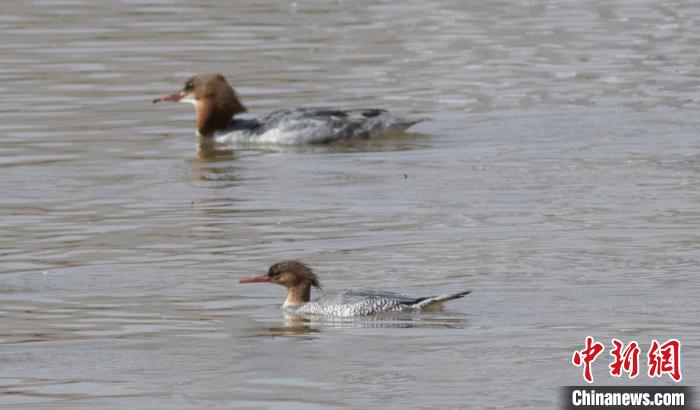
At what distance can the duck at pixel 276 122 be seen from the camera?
22047mm

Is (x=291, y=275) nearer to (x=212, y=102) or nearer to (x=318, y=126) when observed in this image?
(x=318, y=126)

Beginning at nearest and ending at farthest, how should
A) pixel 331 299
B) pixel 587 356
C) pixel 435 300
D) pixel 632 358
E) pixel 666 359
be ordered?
pixel 666 359
pixel 632 358
pixel 587 356
pixel 435 300
pixel 331 299

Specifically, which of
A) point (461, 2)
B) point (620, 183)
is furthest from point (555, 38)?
point (620, 183)

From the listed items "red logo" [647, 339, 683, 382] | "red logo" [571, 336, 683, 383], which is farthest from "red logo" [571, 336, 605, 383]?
"red logo" [647, 339, 683, 382]

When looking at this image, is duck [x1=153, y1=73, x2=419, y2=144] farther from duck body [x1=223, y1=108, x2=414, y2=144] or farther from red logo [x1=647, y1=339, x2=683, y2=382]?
red logo [x1=647, y1=339, x2=683, y2=382]

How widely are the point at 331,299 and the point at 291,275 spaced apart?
474 mm

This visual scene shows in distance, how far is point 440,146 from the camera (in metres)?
21.2

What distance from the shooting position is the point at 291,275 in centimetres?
1361

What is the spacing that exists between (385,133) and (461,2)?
1129cm

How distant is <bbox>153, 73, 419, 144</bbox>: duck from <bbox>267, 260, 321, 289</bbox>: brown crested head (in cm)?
827

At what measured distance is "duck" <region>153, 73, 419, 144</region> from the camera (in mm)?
22047

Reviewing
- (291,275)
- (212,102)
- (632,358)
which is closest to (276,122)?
(212,102)

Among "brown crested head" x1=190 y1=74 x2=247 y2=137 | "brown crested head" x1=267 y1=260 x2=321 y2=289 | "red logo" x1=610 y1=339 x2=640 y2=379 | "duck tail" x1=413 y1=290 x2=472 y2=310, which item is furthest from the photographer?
"brown crested head" x1=190 y1=74 x2=247 y2=137

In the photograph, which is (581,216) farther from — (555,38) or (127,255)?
(555,38)
